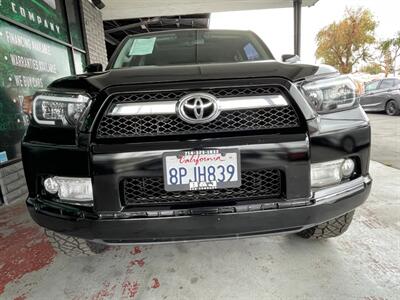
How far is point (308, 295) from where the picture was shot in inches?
56.8

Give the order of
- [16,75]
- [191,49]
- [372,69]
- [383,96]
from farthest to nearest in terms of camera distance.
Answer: [372,69] → [383,96] → [16,75] → [191,49]

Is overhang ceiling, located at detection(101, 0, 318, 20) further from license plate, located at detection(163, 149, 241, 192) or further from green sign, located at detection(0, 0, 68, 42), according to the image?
license plate, located at detection(163, 149, 241, 192)

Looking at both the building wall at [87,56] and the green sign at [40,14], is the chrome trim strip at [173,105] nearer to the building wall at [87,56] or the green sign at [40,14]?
the building wall at [87,56]

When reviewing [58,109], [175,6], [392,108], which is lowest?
[392,108]

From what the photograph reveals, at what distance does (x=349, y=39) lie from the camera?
28219mm

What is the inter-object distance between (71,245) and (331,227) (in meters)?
1.51

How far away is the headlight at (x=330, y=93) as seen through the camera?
1.37 m

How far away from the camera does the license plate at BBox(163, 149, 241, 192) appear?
1.24 metres

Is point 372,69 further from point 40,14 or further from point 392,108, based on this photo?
point 40,14

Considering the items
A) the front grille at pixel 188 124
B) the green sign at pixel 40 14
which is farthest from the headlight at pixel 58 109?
the green sign at pixel 40 14

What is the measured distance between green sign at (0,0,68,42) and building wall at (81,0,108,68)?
82 cm

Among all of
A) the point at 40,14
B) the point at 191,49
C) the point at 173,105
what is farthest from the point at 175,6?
the point at 173,105

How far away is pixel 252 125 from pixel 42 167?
97cm

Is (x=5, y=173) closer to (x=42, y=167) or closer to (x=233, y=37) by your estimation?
(x=42, y=167)
